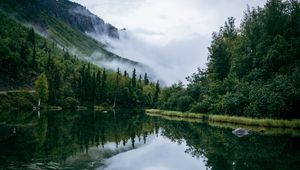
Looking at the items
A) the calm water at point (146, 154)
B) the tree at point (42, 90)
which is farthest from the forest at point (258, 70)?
the tree at point (42, 90)

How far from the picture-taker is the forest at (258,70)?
6488 centimetres

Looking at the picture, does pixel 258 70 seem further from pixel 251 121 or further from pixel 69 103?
pixel 69 103

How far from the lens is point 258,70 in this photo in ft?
271

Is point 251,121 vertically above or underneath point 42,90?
underneath

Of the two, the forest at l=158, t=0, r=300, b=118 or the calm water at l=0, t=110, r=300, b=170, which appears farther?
the forest at l=158, t=0, r=300, b=118

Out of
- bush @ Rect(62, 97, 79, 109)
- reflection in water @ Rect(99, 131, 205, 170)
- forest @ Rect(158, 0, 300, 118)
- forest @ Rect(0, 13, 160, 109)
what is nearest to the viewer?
reflection in water @ Rect(99, 131, 205, 170)

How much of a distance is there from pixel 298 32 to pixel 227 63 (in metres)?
27.9

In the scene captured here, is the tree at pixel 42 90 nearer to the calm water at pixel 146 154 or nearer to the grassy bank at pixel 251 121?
the grassy bank at pixel 251 121

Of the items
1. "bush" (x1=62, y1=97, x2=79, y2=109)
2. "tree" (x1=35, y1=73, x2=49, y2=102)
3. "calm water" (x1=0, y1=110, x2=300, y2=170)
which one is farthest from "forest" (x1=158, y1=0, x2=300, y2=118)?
"bush" (x1=62, y1=97, x2=79, y2=109)

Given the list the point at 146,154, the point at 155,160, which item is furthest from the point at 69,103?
the point at 155,160

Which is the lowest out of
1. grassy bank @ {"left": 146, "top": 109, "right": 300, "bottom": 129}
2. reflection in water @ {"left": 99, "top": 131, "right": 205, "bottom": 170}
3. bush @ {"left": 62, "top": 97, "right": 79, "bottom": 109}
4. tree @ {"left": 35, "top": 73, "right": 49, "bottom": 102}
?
reflection in water @ {"left": 99, "top": 131, "right": 205, "bottom": 170}

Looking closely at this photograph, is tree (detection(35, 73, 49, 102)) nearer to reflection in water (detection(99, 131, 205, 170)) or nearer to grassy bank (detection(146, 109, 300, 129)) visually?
grassy bank (detection(146, 109, 300, 129))

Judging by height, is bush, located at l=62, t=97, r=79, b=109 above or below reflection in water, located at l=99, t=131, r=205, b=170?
above

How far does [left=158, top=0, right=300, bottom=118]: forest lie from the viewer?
64.9 m
